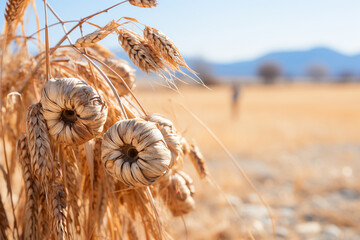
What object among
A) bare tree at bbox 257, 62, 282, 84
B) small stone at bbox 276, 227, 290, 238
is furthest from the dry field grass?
bare tree at bbox 257, 62, 282, 84

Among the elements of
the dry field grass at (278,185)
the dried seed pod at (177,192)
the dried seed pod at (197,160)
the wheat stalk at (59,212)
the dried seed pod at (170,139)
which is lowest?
the dry field grass at (278,185)

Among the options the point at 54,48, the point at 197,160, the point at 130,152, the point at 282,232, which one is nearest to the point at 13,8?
the point at 54,48

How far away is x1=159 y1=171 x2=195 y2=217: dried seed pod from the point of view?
1.05 meters

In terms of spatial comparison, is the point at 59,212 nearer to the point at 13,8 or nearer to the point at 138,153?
the point at 138,153

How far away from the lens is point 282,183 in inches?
228

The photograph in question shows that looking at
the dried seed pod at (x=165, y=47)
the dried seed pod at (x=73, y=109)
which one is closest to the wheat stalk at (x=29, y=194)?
the dried seed pod at (x=73, y=109)

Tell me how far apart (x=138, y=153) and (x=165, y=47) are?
0.24 meters

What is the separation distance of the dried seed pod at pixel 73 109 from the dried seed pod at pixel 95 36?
0.11 meters

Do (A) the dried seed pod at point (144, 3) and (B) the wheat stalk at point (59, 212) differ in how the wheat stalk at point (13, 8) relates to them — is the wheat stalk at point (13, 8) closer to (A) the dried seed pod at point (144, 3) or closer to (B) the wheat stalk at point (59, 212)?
(A) the dried seed pod at point (144, 3)

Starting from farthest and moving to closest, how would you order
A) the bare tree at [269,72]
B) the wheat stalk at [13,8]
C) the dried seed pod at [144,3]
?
the bare tree at [269,72], the wheat stalk at [13,8], the dried seed pod at [144,3]

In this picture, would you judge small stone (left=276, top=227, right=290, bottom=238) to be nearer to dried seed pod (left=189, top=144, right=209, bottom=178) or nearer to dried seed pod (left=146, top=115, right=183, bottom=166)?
dried seed pod (left=189, top=144, right=209, bottom=178)

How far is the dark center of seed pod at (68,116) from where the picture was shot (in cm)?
74

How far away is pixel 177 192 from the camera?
3.47ft

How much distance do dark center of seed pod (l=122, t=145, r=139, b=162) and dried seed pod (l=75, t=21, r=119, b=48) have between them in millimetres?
254
